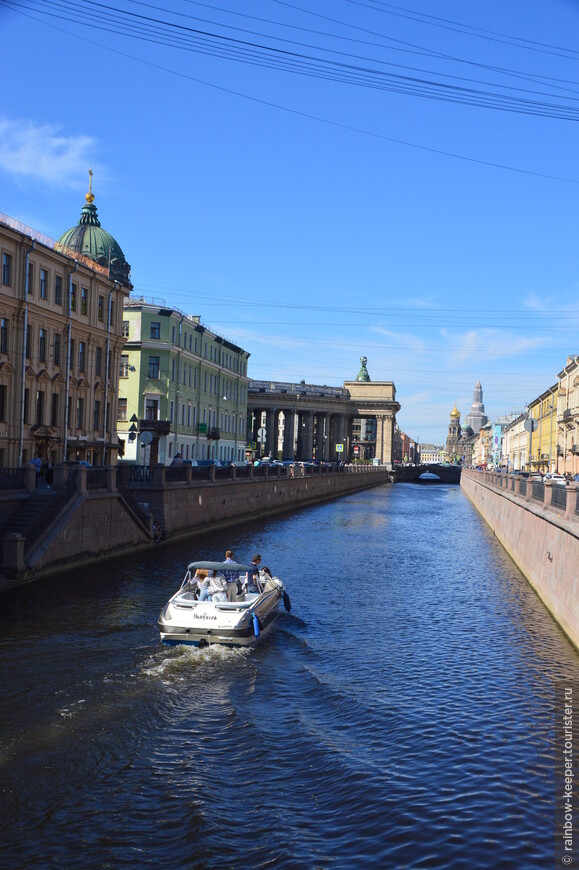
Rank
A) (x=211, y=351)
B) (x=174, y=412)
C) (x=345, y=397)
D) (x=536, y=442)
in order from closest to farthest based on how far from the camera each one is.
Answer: (x=174, y=412) < (x=211, y=351) < (x=536, y=442) < (x=345, y=397)

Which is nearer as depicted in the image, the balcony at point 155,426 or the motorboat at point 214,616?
the motorboat at point 214,616

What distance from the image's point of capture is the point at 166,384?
64.3m

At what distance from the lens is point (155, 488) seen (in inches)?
1428

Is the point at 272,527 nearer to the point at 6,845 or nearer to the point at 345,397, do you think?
the point at 6,845

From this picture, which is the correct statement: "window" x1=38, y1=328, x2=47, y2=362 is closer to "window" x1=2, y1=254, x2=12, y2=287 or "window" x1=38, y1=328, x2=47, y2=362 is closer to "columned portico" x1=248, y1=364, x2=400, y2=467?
"window" x1=2, y1=254, x2=12, y2=287

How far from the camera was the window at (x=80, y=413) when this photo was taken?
1869 inches

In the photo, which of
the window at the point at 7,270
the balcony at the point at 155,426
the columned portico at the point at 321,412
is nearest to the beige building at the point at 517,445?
the columned portico at the point at 321,412

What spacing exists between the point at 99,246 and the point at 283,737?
60.6 m

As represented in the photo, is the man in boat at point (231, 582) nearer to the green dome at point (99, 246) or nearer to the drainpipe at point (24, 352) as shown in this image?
the drainpipe at point (24, 352)

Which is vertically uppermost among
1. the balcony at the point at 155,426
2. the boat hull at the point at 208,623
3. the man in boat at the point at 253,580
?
the balcony at the point at 155,426

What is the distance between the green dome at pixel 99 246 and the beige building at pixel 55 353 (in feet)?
→ 45.9

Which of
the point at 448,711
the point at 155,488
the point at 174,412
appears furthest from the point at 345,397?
the point at 448,711

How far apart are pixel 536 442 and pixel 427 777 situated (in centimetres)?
12413

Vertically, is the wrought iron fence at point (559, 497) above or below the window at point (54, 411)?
below
